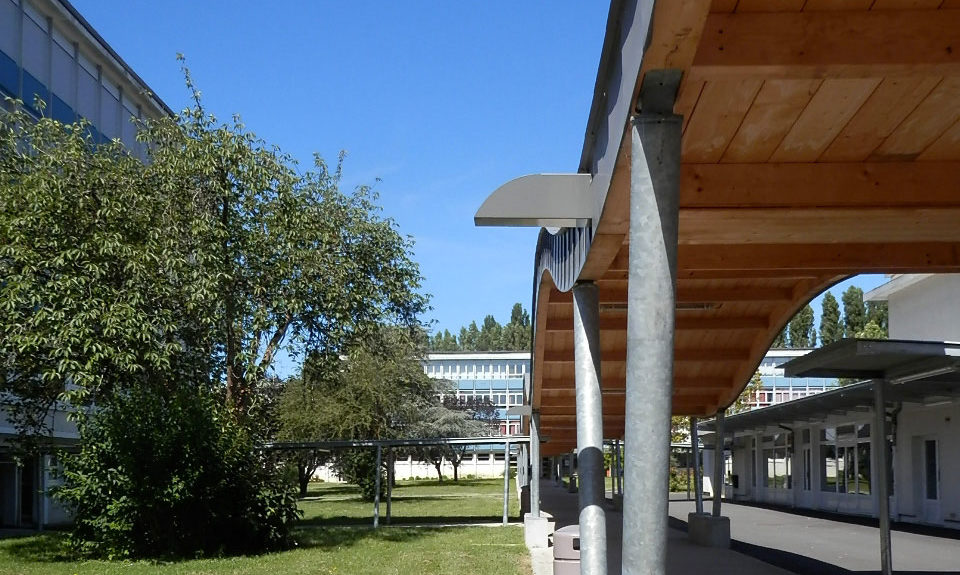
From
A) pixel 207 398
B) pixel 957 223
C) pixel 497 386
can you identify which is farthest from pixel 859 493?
pixel 497 386

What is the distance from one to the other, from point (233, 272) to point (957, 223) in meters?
→ 12.5

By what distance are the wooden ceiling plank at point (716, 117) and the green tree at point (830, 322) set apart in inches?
3861

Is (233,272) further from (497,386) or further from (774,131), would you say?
(497,386)

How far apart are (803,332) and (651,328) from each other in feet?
353

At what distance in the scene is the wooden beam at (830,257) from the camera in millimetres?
9273

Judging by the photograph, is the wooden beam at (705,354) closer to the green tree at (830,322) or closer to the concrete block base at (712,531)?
the concrete block base at (712,531)

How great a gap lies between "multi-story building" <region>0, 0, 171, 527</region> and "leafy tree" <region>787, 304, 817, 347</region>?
84666mm

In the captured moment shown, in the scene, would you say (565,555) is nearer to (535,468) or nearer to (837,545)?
(837,545)

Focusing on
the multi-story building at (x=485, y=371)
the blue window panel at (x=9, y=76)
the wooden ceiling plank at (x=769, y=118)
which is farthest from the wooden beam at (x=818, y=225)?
the multi-story building at (x=485, y=371)

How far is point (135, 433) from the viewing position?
17672mm

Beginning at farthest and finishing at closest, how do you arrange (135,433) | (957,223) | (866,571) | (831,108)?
(135,433), (866,571), (957,223), (831,108)

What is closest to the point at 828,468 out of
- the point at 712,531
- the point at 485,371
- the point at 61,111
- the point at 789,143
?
the point at 712,531

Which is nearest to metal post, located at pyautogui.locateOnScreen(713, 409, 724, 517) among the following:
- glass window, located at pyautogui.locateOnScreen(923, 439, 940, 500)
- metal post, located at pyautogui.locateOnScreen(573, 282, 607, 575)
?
metal post, located at pyautogui.locateOnScreen(573, 282, 607, 575)

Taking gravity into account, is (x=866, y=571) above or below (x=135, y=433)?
below
